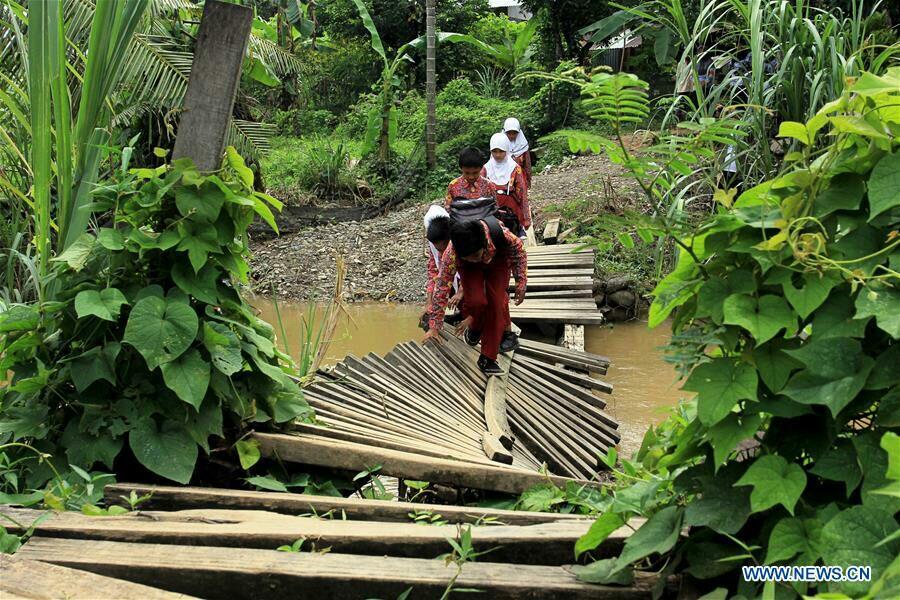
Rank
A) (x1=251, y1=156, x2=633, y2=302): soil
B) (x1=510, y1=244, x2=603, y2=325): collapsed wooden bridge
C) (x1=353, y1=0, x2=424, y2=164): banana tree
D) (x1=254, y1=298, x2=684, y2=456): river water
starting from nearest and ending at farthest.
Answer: (x1=254, y1=298, x2=684, y2=456): river water → (x1=510, y1=244, x2=603, y2=325): collapsed wooden bridge → (x1=251, y1=156, x2=633, y2=302): soil → (x1=353, y1=0, x2=424, y2=164): banana tree

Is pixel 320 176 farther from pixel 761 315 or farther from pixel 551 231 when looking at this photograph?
pixel 761 315

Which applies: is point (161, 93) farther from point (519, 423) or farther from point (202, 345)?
point (202, 345)

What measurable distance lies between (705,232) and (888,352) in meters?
0.39

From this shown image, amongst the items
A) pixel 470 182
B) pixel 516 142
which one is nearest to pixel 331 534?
pixel 470 182

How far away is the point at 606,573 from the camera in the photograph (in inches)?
69.1

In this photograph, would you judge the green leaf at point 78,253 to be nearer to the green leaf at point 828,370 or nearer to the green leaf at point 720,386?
the green leaf at point 720,386

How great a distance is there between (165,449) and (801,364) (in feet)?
5.79

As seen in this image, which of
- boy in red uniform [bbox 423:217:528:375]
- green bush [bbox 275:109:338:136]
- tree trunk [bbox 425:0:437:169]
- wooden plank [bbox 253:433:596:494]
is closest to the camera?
wooden plank [bbox 253:433:596:494]

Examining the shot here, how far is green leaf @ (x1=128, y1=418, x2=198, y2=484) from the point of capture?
2457 millimetres

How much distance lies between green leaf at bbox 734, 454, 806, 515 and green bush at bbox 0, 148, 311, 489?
1528 millimetres

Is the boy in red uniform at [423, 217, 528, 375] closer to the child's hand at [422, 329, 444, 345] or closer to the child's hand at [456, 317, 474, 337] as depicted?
the child's hand at [422, 329, 444, 345]

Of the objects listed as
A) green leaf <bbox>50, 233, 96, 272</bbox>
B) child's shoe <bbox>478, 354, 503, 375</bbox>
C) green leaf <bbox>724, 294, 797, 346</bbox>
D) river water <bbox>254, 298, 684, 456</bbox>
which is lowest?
river water <bbox>254, 298, 684, 456</bbox>

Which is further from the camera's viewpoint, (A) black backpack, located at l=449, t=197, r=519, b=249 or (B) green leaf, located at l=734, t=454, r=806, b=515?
(A) black backpack, located at l=449, t=197, r=519, b=249

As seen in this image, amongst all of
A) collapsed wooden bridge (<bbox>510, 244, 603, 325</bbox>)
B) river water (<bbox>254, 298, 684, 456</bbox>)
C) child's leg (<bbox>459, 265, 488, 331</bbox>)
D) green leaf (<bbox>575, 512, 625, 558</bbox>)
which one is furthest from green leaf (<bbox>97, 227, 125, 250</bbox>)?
collapsed wooden bridge (<bbox>510, 244, 603, 325</bbox>)
